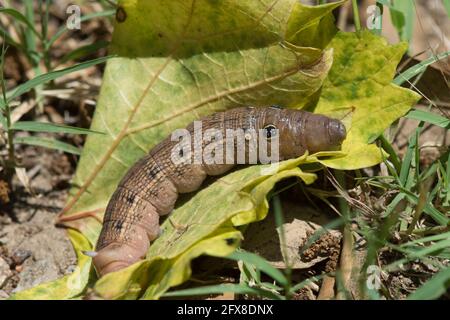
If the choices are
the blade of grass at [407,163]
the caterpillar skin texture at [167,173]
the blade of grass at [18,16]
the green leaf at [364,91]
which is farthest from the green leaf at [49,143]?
the blade of grass at [407,163]

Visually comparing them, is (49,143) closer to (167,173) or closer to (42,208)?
(42,208)

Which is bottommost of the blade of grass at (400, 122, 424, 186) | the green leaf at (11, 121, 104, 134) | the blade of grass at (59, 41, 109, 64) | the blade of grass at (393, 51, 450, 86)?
the blade of grass at (400, 122, 424, 186)

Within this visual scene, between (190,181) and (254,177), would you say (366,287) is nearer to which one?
(254,177)

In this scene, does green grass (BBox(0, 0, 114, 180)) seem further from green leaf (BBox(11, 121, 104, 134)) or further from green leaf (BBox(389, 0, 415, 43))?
green leaf (BBox(389, 0, 415, 43))

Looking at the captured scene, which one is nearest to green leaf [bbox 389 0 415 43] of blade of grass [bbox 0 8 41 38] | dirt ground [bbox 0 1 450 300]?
dirt ground [bbox 0 1 450 300]

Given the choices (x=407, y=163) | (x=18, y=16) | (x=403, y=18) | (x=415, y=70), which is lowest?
(x=407, y=163)

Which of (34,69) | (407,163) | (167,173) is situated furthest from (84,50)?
(407,163)
